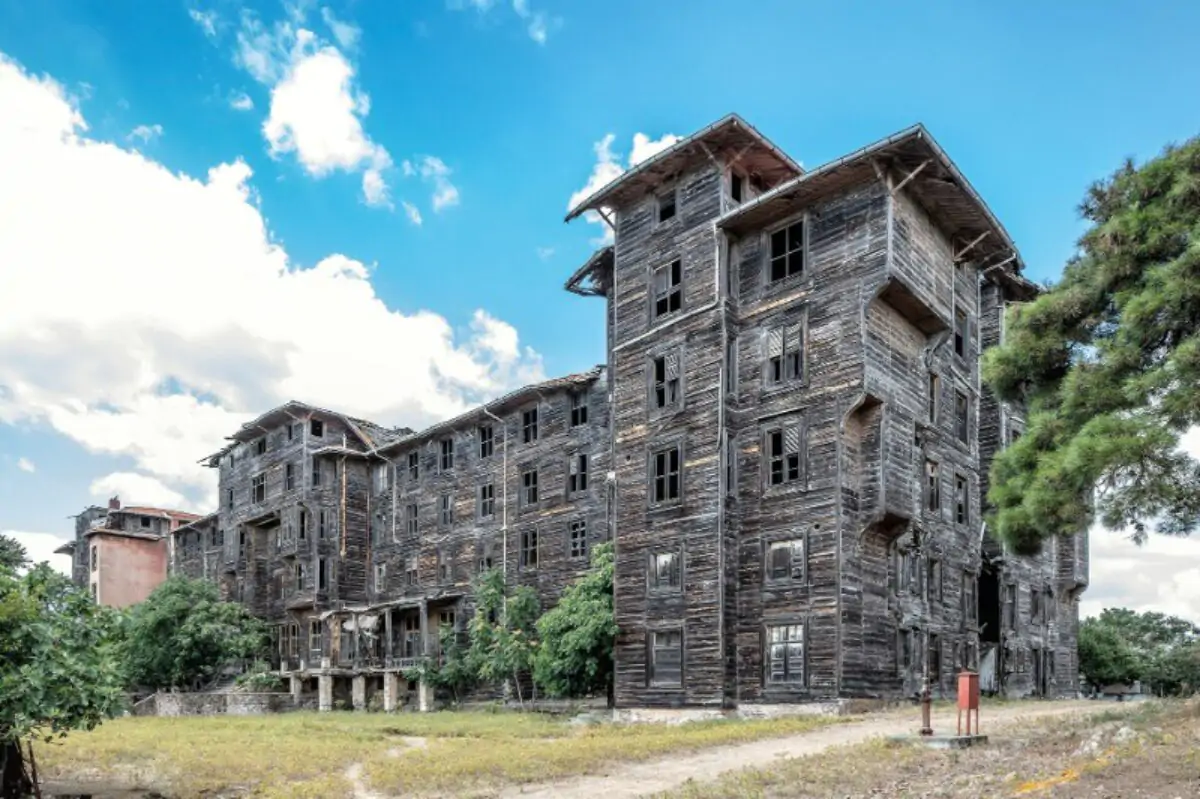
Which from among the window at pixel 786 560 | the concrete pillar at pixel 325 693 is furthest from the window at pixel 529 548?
the window at pixel 786 560

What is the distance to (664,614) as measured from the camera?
33.8 metres

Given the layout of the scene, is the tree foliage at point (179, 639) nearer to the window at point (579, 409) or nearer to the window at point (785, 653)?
the window at point (579, 409)

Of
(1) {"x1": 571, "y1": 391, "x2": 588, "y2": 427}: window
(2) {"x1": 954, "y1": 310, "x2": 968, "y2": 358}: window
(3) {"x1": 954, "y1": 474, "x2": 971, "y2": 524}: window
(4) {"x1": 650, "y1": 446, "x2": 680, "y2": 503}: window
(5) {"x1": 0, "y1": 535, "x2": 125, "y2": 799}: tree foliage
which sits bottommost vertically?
(5) {"x1": 0, "y1": 535, "x2": 125, "y2": 799}: tree foliage

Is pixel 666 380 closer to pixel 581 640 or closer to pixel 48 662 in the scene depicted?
pixel 581 640

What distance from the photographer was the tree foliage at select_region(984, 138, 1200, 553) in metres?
15.8

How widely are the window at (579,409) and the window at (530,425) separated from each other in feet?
8.11

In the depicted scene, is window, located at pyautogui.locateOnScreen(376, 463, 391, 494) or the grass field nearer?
the grass field

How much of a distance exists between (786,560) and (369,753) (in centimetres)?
1341

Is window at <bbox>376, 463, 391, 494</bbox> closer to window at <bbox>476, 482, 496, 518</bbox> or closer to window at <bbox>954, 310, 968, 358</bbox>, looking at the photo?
window at <bbox>476, 482, 496, 518</bbox>

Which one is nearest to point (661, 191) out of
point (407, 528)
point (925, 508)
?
point (925, 508)

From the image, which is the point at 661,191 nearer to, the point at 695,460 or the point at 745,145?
the point at 745,145

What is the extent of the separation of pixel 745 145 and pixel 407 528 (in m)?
29.5

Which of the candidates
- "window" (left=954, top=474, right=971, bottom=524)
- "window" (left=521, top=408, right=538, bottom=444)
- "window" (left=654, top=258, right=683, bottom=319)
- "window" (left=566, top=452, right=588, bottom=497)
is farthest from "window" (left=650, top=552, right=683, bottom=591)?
"window" (left=521, top=408, right=538, bottom=444)

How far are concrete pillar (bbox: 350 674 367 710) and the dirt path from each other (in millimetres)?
30866
